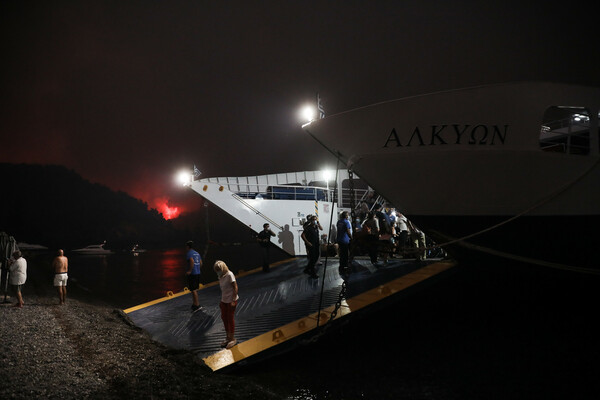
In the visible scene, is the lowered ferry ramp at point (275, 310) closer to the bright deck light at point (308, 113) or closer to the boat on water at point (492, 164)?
the boat on water at point (492, 164)

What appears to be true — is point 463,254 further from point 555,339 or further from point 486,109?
point 486,109

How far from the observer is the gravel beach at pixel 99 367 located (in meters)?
4.09

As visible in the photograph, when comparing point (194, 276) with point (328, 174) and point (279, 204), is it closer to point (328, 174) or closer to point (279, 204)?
point (279, 204)

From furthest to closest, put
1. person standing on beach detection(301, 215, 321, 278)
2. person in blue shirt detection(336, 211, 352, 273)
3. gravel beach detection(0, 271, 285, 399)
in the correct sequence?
person standing on beach detection(301, 215, 321, 278) < person in blue shirt detection(336, 211, 352, 273) < gravel beach detection(0, 271, 285, 399)

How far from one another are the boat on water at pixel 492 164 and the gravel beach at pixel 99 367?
13.2ft

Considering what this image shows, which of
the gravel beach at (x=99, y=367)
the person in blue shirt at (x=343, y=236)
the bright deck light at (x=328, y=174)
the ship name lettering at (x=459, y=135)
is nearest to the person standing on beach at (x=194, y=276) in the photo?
the gravel beach at (x=99, y=367)

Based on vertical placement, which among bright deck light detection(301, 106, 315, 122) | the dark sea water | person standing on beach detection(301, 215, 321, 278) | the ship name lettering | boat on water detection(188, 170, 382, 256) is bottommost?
the dark sea water

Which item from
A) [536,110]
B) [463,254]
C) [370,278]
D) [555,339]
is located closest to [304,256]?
[370,278]

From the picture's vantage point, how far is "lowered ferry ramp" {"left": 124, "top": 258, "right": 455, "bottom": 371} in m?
5.17

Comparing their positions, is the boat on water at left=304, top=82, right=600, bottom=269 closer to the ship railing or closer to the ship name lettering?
the ship name lettering

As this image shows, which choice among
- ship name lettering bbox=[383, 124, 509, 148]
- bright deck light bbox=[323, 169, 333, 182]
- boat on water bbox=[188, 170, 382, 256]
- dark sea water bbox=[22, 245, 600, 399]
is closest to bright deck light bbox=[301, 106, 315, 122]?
ship name lettering bbox=[383, 124, 509, 148]

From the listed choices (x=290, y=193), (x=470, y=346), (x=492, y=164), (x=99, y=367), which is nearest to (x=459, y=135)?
(x=492, y=164)

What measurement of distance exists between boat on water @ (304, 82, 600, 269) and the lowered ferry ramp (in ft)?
5.85

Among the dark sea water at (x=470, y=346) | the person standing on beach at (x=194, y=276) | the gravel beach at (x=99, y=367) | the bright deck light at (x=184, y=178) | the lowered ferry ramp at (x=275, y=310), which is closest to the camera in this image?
the gravel beach at (x=99, y=367)
